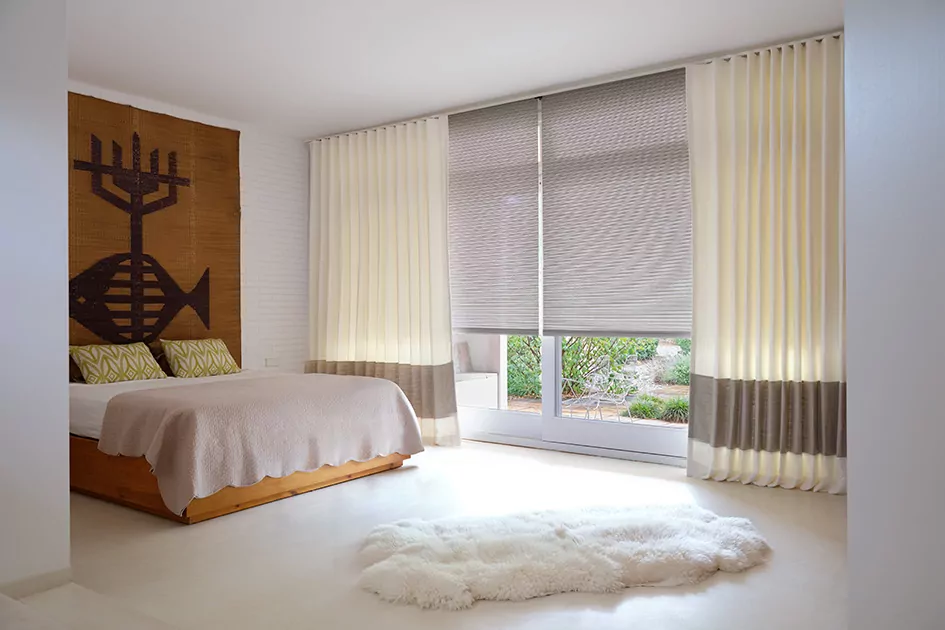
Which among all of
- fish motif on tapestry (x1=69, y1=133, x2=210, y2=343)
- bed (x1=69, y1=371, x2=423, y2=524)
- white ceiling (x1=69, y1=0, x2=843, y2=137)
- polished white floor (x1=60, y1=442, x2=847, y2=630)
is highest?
white ceiling (x1=69, y1=0, x2=843, y2=137)

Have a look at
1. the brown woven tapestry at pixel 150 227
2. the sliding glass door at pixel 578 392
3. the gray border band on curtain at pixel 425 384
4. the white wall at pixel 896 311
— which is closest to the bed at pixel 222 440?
the brown woven tapestry at pixel 150 227

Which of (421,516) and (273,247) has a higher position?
(273,247)

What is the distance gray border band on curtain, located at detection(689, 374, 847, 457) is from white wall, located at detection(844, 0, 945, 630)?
2.64m

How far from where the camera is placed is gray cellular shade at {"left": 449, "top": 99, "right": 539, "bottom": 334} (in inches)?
208

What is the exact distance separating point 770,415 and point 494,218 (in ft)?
7.88

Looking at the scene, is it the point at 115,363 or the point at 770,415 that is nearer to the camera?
the point at 770,415

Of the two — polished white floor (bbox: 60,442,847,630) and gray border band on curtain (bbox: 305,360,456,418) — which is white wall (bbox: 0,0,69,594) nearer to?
polished white floor (bbox: 60,442,847,630)

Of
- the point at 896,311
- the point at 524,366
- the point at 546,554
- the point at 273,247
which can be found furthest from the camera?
the point at 273,247

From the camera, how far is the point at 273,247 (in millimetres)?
6242

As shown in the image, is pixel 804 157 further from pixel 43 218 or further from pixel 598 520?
pixel 43 218

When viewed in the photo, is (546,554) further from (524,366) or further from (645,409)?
(524,366)

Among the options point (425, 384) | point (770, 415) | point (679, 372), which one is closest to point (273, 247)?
point (425, 384)

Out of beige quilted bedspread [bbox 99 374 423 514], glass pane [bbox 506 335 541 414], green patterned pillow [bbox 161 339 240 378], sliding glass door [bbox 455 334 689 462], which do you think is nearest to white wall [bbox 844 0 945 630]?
beige quilted bedspread [bbox 99 374 423 514]

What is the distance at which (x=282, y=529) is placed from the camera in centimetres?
349
